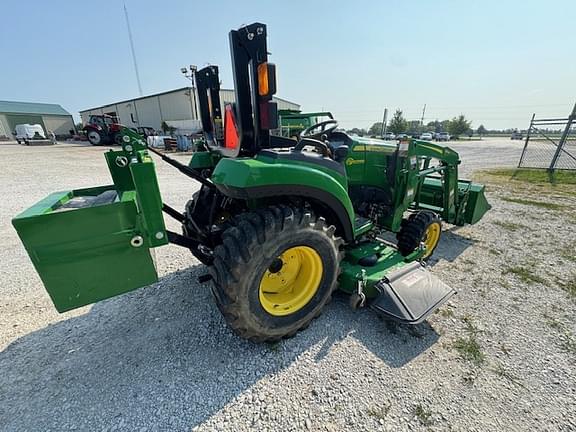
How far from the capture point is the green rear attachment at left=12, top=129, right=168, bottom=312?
1454 mm

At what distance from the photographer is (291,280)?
2.36 m

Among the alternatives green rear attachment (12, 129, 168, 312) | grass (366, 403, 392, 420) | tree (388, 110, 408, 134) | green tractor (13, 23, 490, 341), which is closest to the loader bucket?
green tractor (13, 23, 490, 341)

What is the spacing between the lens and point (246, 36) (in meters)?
1.74

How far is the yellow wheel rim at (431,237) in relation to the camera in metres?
3.40

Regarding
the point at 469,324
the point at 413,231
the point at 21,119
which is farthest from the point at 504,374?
the point at 21,119

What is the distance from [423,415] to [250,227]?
1567 millimetres

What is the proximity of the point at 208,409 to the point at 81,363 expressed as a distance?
1.07 meters

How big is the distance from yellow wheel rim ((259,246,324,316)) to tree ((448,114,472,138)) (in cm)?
6347

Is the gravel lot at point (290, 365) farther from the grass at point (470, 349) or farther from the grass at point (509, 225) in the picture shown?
the grass at point (509, 225)

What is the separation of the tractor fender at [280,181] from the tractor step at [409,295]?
0.69 m

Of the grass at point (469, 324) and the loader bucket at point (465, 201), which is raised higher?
the loader bucket at point (465, 201)

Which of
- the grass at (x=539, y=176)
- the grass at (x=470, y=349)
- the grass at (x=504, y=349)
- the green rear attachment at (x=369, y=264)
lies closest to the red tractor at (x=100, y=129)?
the green rear attachment at (x=369, y=264)

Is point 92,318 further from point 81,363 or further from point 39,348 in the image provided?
point 81,363

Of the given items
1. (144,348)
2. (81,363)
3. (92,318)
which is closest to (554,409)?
(144,348)
